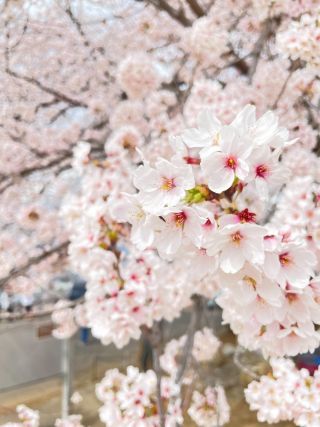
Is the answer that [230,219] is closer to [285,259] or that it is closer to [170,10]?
[285,259]

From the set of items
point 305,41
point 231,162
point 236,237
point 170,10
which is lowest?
point 236,237

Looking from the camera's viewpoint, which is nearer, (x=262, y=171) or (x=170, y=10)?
(x=262, y=171)

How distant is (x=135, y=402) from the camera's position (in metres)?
1.38

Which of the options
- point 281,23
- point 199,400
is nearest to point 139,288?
point 199,400

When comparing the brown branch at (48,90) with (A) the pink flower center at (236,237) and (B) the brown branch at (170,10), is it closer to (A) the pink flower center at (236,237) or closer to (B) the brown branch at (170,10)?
(B) the brown branch at (170,10)

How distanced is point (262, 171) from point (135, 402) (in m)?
1.04

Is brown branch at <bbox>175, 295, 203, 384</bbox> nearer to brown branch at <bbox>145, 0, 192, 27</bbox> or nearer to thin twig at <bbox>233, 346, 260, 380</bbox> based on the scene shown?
thin twig at <bbox>233, 346, 260, 380</bbox>

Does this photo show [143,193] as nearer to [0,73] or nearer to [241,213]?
[241,213]

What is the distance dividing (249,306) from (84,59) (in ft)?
10.8

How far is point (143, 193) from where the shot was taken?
0.65 metres

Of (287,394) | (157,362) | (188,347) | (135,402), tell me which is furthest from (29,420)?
(287,394)

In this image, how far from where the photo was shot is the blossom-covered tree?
64 cm

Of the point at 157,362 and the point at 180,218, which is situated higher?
the point at 180,218

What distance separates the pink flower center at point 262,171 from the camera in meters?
0.65
